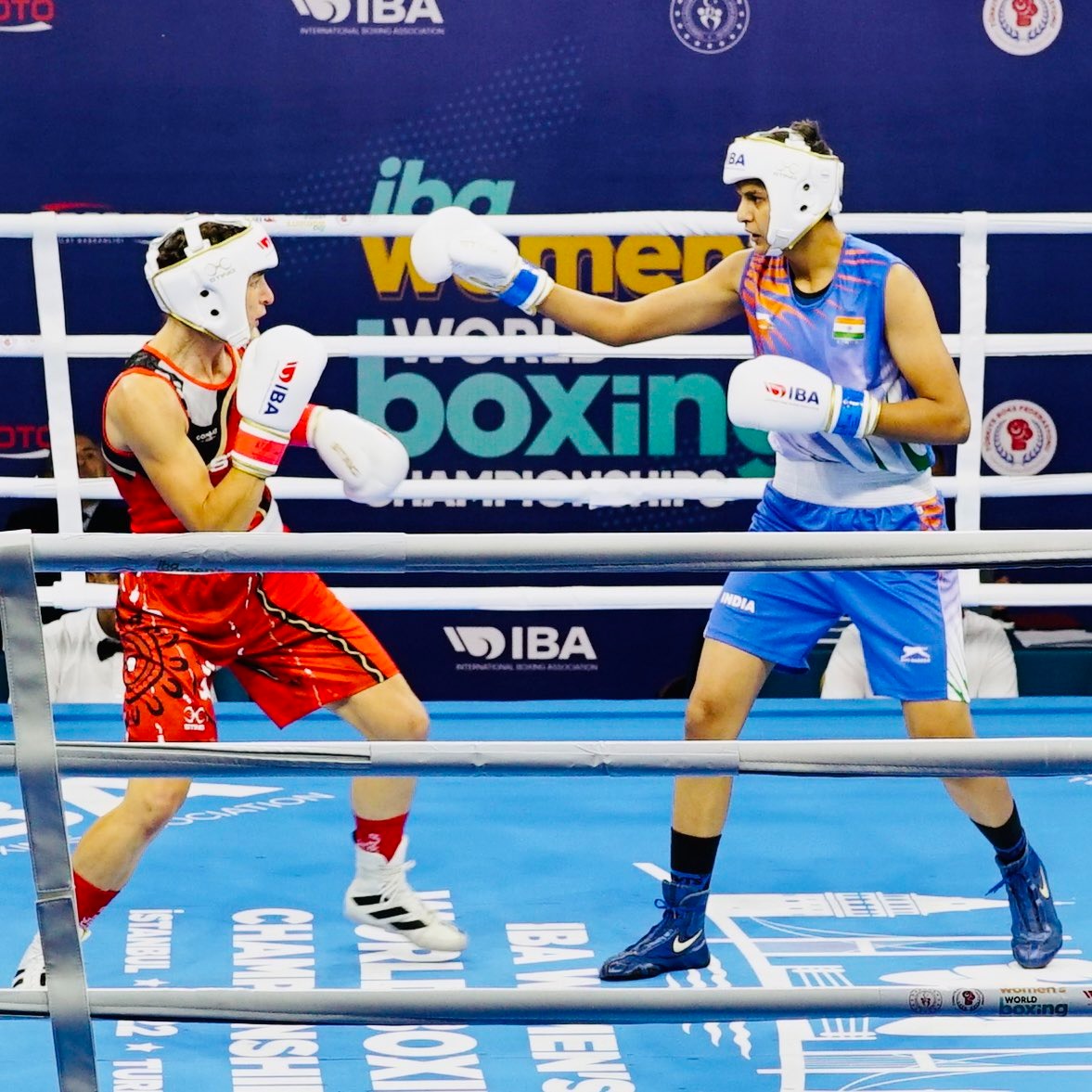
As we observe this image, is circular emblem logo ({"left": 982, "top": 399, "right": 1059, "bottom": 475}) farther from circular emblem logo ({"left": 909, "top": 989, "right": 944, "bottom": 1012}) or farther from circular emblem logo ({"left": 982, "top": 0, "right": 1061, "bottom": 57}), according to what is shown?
circular emblem logo ({"left": 909, "top": 989, "right": 944, "bottom": 1012})

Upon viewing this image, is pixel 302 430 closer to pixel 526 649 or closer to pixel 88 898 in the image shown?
pixel 88 898

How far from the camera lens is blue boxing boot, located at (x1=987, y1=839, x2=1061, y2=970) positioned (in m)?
2.91

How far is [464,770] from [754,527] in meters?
1.41

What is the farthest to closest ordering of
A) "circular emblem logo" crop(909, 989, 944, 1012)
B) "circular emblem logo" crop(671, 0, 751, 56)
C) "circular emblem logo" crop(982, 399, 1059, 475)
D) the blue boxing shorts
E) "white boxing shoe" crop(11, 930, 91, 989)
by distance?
"circular emblem logo" crop(982, 399, 1059, 475), "circular emblem logo" crop(671, 0, 751, 56), the blue boxing shorts, "white boxing shoe" crop(11, 930, 91, 989), "circular emblem logo" crop(909, 989, 944, 1012)

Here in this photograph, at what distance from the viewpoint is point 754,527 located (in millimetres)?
3072

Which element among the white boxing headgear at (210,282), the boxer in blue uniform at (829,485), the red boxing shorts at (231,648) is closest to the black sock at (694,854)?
the boxer in blue uniform at (829,485)

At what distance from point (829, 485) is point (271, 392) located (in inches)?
37.0

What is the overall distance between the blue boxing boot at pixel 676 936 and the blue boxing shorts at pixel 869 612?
1.32 feet

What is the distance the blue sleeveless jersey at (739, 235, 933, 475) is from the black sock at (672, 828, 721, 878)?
0.66 meters

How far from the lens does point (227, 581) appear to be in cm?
287

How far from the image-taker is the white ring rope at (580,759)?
5.70 ft

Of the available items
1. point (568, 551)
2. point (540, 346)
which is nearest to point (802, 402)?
point (568, 551)

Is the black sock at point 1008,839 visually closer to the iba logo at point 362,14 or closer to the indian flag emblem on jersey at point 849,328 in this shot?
the indian flag emblem on jersey at point 849,328

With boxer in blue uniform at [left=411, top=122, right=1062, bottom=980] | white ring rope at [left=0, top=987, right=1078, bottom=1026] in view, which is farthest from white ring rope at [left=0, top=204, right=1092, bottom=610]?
white ring rope at [left=0, top=987, right=1078, bottom=1026]
